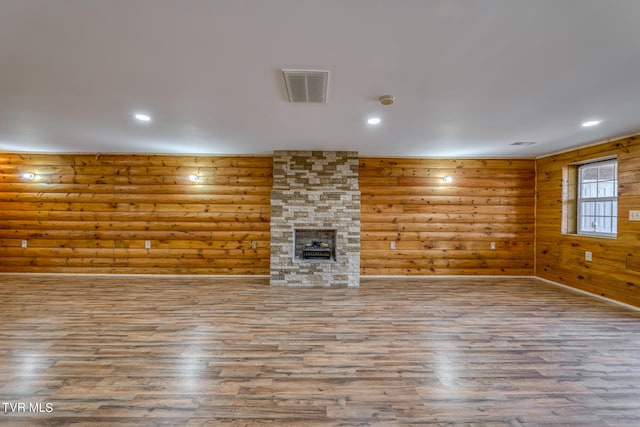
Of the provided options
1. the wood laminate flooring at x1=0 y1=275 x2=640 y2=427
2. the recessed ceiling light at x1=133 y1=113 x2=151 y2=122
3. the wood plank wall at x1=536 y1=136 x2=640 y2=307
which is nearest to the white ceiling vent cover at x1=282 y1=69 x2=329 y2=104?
the recessed ceiling light at x1=133 y1=113 x2=151 y2=122

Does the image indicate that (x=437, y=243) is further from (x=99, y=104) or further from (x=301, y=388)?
(x=99, y=104)

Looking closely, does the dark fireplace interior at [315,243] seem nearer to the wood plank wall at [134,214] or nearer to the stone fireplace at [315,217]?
the stone fireplace at [315,217]

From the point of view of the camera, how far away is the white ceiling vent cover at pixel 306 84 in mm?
2129

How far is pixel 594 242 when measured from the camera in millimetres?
4352

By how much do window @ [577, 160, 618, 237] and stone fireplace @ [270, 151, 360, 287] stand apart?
3846 millimetres

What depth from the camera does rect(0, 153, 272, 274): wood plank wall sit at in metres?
5.40

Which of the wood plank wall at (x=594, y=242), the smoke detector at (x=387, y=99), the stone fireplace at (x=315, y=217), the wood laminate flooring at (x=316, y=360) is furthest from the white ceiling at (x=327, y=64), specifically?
the wood laminate flooring at (x=316, y=360)

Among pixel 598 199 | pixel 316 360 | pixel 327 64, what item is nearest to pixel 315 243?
pixel 316 360

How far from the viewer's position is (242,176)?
554cm

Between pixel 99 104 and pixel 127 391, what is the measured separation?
268 cm

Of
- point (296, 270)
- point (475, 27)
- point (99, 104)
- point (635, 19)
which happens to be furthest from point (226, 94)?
point (296, 270)

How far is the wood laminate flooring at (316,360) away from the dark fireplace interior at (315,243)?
1022 mm

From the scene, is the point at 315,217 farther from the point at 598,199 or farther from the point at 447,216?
the point at 598,199

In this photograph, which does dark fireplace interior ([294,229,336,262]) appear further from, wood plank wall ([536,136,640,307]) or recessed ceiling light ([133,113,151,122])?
wood plank wall ([536,136,640,307])
